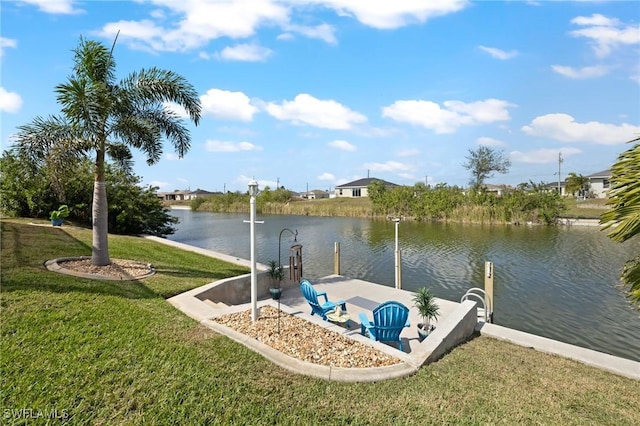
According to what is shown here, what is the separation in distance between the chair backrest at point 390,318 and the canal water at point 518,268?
13.8 ft

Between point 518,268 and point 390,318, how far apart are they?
1078 centimetres

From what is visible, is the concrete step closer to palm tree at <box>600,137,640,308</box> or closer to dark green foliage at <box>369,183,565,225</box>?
palm tree at <box>600,137,640,308</box>

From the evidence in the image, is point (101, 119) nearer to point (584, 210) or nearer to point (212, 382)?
point (212, 382)

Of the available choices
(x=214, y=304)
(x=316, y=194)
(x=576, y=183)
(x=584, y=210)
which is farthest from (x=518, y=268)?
(x=316, y=194)

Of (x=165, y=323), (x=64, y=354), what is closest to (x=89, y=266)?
(x=165, y=323)

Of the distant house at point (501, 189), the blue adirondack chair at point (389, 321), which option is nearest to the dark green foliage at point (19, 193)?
the blue adirondack chair at point (389, 321)

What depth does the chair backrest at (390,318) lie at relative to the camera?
5.93m

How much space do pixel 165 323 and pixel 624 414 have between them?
573 cm

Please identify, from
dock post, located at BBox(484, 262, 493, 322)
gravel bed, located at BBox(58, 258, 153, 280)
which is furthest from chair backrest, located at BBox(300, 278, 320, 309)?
dock post, located at BBox(484, 262, 493, 322)

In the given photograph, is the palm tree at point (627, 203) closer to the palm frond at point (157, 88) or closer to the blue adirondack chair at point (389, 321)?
the blue adirondack chair at point (389, 321)

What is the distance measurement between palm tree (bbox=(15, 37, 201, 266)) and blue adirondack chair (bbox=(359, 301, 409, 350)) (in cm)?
643

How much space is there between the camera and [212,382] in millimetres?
3561

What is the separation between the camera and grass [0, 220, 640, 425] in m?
3.16

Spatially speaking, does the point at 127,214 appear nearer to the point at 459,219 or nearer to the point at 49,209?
the point at 49,209
